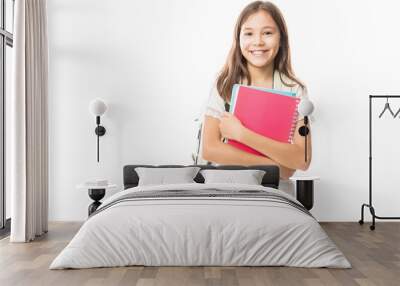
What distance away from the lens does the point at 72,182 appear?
6988 millimetres

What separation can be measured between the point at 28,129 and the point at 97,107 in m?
1.20

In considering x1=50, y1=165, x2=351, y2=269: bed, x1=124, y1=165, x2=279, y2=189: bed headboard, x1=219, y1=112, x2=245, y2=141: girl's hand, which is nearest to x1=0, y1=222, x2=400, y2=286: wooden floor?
x1=50, y1=165, x2=351, y2=269: bed

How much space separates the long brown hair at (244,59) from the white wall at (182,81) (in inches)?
→ 4.1

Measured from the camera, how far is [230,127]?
269 inches

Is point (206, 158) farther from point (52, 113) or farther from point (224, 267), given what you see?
point (224, 267)

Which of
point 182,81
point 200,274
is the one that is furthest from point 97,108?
point 200,274

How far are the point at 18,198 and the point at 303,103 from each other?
3575 millimetres

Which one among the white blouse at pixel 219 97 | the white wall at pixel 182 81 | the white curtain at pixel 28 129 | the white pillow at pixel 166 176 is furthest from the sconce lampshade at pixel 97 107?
the white blouse at pixel 219 97

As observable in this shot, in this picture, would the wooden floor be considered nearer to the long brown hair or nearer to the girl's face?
the long brown hair

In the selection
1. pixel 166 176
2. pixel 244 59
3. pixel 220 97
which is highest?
pixel 244 59

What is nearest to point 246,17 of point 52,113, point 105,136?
point 105,136

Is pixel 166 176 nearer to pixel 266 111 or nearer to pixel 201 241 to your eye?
pixel 266 111

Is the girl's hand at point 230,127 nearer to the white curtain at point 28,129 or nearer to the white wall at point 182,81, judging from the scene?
the white wall at point 182,81

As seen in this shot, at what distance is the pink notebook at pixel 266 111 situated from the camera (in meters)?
6.81
